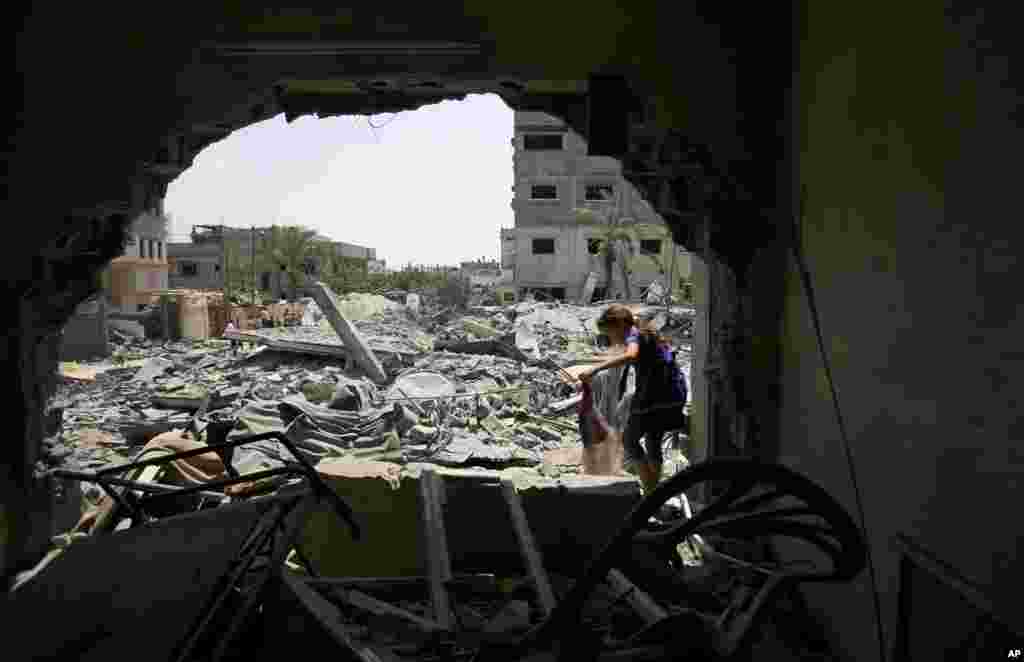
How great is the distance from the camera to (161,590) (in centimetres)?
291

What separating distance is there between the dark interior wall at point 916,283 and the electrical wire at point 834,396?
65 mm

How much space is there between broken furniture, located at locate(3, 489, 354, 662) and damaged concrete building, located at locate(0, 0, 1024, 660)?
59 millimetres

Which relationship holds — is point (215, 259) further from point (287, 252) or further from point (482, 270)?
point (482, 270)

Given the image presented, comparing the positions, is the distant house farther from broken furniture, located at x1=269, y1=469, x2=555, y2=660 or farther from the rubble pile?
broken furniture, located at x1=269, y1=469, x2=555, y2=660

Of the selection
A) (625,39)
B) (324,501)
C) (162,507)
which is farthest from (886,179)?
(162,507)

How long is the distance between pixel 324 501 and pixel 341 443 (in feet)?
15.0

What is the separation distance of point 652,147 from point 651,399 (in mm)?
2033

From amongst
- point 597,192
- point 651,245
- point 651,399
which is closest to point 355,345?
point 651,399

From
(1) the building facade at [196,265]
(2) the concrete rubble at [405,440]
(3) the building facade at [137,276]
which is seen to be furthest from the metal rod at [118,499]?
(1) the building facade at [196,265]

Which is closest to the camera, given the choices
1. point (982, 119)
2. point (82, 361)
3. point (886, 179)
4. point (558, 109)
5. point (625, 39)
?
point (982, 119)

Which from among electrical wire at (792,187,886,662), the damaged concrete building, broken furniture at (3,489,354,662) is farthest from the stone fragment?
electrical wire at (792,187,886,662)

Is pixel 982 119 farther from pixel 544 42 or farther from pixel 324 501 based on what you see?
pixel 324 501

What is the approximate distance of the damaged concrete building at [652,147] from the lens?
3211 mm

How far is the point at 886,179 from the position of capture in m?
3.04
